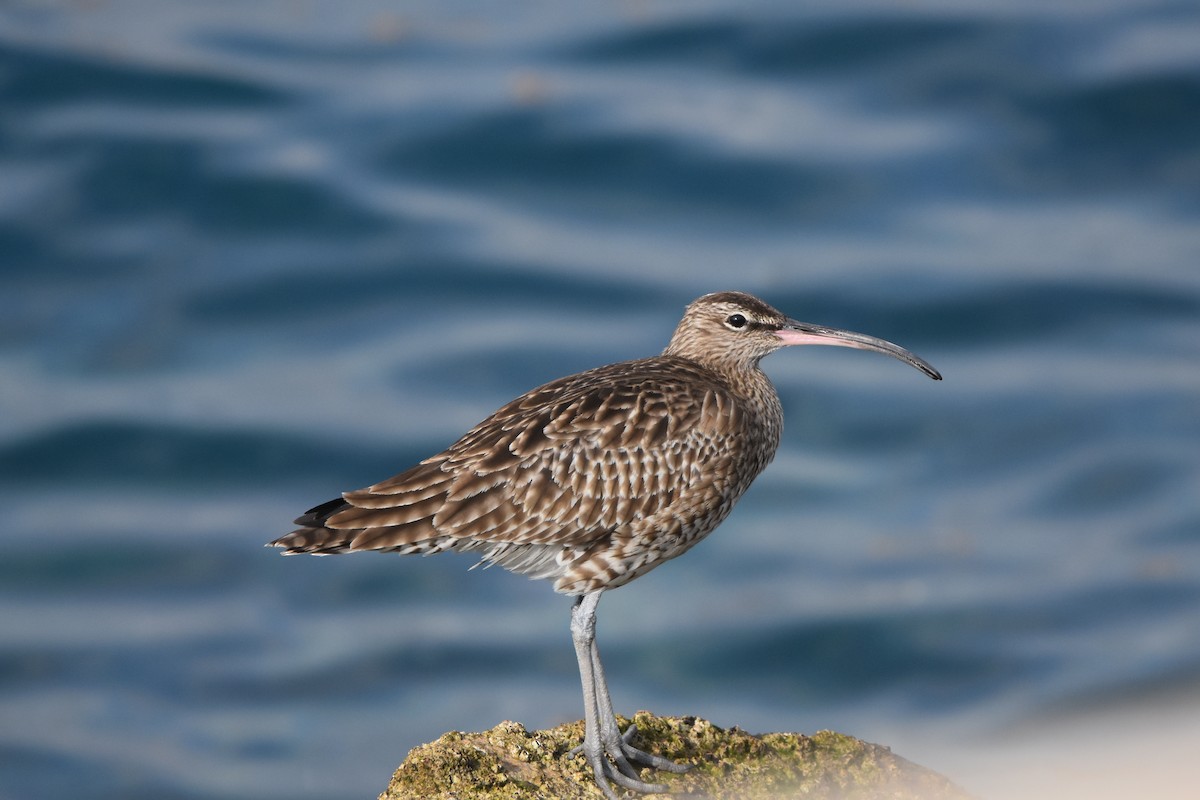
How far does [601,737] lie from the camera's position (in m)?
11.0

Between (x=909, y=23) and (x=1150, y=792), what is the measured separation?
108ft

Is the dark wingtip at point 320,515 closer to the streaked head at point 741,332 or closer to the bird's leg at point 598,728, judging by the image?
the bird's leg at point 598,728

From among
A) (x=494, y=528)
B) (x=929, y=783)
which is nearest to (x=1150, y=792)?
(x=929, y=783)

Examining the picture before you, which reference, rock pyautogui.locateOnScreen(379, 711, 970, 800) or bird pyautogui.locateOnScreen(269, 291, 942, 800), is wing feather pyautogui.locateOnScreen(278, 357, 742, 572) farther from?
rock pyautogui.locateOnScreen(379, 711, 970, 800)

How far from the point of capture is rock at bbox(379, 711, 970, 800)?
400 inches

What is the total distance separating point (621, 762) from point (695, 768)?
465 mm

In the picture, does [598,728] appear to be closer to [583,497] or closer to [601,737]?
[601,737]

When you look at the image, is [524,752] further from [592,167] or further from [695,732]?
[592,167]

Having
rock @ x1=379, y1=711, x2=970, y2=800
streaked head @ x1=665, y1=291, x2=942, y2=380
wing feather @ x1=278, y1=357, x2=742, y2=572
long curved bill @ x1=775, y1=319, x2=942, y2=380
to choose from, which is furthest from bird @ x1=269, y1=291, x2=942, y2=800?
long curved bill @ x1=775, y1=319, x2=942, y2=380

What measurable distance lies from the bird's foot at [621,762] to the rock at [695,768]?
0.06m

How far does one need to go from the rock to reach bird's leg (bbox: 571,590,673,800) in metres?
0.09

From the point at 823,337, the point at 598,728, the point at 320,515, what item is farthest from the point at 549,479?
the point at 823,337

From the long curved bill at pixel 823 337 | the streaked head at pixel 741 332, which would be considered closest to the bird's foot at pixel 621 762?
the streaked head at pixel 741 332

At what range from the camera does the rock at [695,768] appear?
1015 centimetres
